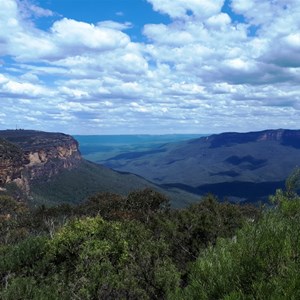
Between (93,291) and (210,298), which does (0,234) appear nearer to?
(93,291)

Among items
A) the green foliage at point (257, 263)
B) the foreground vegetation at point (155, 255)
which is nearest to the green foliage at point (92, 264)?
the foreground vegetation at point (155, 255)

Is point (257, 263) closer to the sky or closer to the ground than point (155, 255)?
closer to the sky

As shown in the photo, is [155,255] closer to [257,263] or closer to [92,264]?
[92,264]

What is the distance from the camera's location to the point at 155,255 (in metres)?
29.4

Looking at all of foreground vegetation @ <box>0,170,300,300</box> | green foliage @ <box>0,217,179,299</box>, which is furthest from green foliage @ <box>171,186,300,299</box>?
green foliage @ <box>0,217,179,299</box>

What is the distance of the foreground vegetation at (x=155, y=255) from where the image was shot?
1127 centimetres

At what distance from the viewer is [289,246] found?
1088cm

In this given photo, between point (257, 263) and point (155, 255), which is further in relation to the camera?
point (155, 255)

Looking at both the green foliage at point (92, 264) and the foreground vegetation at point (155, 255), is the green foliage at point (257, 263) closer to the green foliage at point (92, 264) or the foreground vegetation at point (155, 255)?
the foreground vegetation at point (155, 255)

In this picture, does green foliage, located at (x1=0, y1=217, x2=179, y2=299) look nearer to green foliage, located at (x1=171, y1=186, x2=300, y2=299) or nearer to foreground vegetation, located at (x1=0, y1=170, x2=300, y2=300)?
foreground vegetation, located at (x1=0, y1=170, x2=300, y2=300)

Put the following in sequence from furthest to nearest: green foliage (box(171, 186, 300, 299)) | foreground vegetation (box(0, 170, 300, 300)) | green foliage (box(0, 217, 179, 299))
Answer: green foliage (box(0, 217, 179, 299)) < foreground vegetation (box(0, 170, 300, 300)) < green foliage (box(171, 186, 300, 299))

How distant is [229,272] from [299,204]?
2976mm

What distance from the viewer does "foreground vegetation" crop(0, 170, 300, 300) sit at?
11273 mm

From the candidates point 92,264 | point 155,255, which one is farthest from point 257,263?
point 92,264
